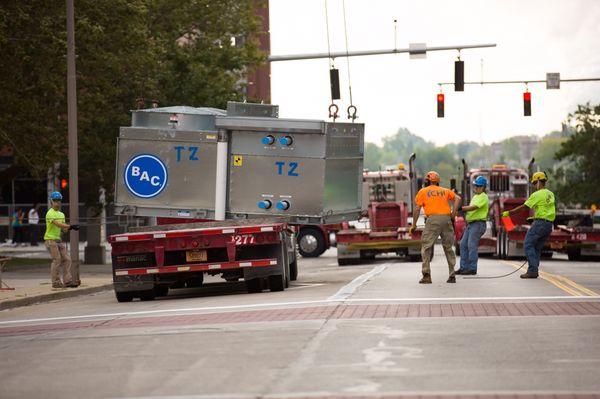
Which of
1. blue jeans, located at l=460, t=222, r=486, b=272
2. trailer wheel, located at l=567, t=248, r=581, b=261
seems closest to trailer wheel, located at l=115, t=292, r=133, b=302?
blue jeans, located at l=460, t=222, r=486, b=272

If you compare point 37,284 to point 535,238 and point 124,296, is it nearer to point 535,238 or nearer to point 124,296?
point 124,296

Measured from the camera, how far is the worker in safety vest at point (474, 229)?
2617 cm

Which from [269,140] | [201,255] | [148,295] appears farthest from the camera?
[269,140]

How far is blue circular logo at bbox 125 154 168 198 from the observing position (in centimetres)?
2450

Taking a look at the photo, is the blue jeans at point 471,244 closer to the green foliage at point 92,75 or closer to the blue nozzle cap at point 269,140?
the blue nozzle cap at point 269,140

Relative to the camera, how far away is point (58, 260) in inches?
1071

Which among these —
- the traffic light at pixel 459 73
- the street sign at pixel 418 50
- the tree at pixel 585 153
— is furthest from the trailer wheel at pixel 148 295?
the tree at pixel 585 153

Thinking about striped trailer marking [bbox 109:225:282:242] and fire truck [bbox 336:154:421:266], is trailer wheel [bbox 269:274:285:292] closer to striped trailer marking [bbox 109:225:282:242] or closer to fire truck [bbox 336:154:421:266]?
striped trailer marking [bbox 109:225:282:242]

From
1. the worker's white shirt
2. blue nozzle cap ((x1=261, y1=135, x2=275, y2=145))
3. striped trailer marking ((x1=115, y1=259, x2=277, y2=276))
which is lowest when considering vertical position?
striped trailer marking ((x1=115, y1=259, x2=277, y2=276))

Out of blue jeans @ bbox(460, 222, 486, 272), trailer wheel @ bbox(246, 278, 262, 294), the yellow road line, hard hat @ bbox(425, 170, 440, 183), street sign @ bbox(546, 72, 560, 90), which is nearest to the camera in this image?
the yellow road line

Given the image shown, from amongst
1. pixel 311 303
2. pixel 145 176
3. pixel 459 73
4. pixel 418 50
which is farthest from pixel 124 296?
pixel 459 73

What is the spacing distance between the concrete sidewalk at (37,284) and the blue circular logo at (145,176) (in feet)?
9.01

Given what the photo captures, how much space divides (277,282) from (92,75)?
16344 mm

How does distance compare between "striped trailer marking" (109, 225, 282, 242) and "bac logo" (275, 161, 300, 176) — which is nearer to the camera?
"striped trailer marking" (109, 225, 282, 242)
